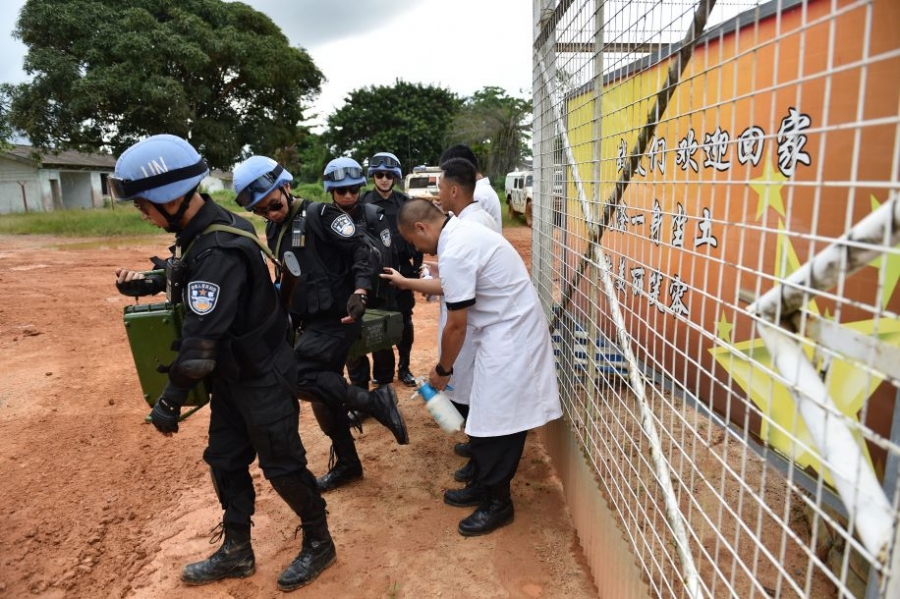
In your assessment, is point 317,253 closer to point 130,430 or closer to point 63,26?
point 130,430

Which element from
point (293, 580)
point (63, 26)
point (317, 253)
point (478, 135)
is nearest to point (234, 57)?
point (63, 26)

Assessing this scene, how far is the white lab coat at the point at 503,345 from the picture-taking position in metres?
2.82

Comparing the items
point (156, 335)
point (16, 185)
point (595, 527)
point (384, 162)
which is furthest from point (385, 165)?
point (16, 185)

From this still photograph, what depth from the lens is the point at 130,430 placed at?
4457 millimetres

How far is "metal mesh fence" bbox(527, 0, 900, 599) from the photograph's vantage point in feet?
3.17

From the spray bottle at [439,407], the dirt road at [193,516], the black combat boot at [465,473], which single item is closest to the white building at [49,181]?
the dirt road at [193,516]

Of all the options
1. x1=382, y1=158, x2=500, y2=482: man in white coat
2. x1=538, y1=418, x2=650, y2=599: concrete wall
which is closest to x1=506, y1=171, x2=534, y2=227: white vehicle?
x1=382, y1=158, x2=500, y2=482: man in white coat

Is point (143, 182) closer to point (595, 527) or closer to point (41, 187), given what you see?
point (595, 527)

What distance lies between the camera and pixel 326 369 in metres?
3.37

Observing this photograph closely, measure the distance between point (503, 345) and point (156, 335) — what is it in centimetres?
163

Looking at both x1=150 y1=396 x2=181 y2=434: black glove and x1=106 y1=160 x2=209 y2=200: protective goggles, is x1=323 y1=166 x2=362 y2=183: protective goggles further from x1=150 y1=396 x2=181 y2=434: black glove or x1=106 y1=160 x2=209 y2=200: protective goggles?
x1=150 y1=396 x2=181 y2=434: black glove

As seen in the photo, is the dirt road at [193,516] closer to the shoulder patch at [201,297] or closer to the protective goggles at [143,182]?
the shoulder patch at [201,297]

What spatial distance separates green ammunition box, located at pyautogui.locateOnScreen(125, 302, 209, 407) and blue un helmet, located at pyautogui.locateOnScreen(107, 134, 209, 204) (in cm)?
56

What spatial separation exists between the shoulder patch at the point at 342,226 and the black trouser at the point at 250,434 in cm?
89
